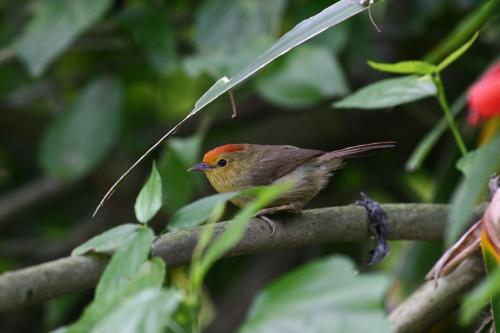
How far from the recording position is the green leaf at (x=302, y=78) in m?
3.29

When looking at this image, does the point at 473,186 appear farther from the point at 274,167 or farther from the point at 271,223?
the point at 274,167

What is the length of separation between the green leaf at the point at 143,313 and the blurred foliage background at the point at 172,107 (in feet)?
7.60

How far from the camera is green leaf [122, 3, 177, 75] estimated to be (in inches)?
147

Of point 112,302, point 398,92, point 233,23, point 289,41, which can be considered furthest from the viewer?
point 233,23

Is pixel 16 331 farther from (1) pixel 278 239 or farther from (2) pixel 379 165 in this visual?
(1) pixel 278 239

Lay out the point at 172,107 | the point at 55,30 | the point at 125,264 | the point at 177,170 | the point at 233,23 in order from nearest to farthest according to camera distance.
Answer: the point at 125,264 → the point at 177,170 → the point at 55,30 → the point at 233,23 → the point at 172,107

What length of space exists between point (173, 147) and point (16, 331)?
7.14 ft

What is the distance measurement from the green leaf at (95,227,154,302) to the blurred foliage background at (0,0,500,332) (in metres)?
1.95

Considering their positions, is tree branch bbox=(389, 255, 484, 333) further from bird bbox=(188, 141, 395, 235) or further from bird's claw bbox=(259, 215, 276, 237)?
bird bbox=(188, 141, 395, 235)

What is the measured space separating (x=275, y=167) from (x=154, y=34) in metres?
0.96

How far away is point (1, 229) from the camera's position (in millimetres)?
4684

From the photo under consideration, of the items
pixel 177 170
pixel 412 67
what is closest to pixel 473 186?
pixel 412 67

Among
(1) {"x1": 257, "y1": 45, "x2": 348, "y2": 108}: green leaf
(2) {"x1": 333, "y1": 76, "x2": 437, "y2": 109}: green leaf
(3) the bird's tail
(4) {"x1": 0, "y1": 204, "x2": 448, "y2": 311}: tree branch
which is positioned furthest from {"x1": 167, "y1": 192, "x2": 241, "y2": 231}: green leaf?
(1) {"x1": 257, "y1": 45, "x2": 348, "y2": 108}: green leaf

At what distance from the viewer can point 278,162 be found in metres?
3.14
